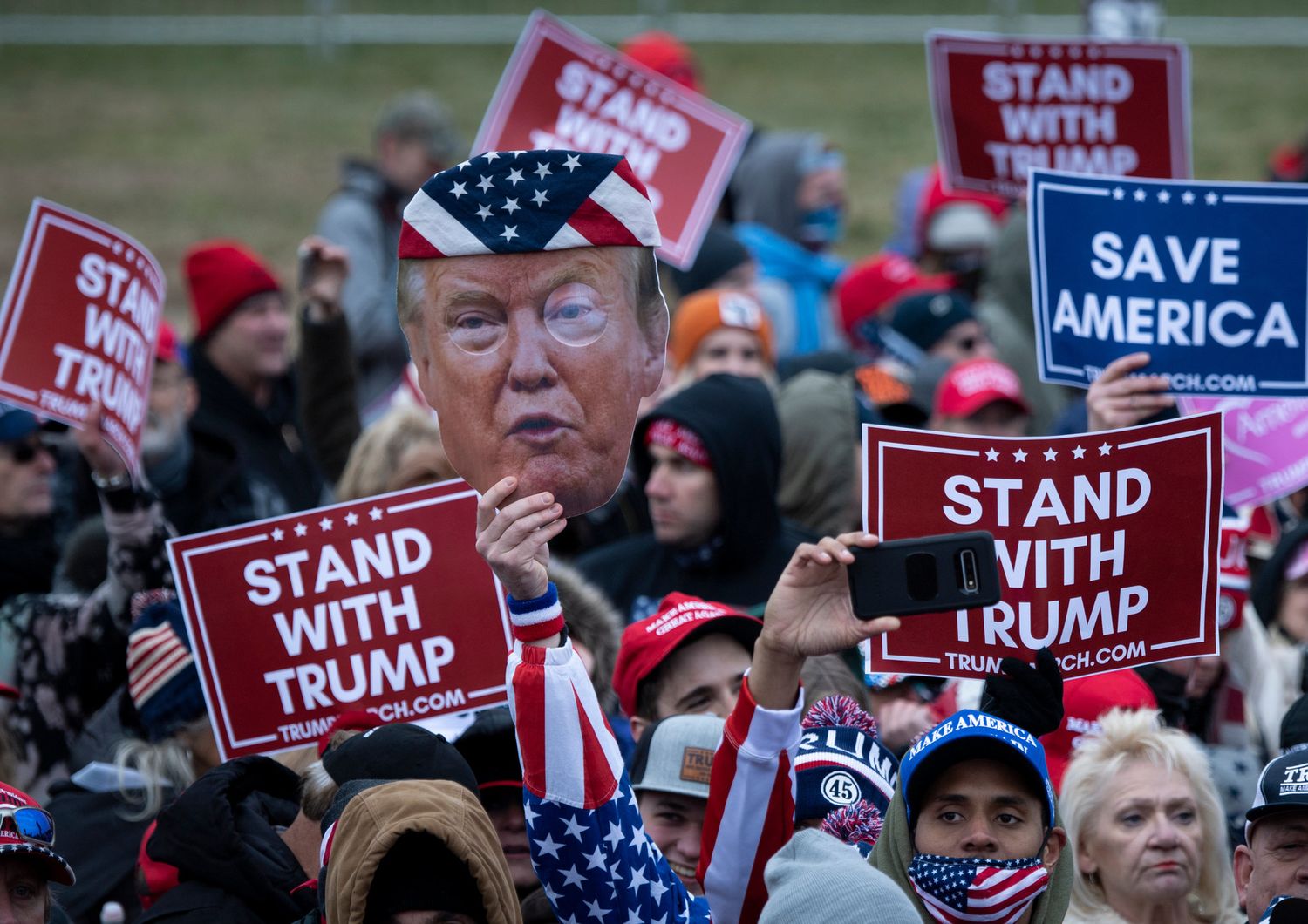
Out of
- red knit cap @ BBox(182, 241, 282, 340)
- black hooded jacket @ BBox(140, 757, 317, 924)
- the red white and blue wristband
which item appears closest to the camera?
the red white and blue wristband

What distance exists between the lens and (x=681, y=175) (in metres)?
7.60

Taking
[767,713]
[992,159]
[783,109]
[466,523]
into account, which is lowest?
[767,713]

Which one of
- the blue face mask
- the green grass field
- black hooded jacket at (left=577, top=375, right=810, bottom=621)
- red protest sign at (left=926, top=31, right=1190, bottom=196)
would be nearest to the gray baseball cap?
black hooded jacket at (left=577, top=375, right=810, bottom=621)

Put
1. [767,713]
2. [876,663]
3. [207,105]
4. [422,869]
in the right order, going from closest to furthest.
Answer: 1. [422,869]
2. [767,713]
3. [876,663]
4. [207,105]

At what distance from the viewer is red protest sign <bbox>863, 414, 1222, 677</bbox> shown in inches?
171

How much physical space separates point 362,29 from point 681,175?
1221cm

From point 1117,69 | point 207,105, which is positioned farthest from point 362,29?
point 1117,69

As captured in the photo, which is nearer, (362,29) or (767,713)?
(767,713)

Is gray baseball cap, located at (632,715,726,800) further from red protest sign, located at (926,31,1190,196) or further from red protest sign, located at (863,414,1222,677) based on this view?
red protest sign, located at (926,31,1190,196)

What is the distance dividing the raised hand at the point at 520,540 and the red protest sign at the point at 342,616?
1219 millimetres

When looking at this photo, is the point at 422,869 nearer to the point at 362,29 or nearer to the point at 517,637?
the point at 517,637

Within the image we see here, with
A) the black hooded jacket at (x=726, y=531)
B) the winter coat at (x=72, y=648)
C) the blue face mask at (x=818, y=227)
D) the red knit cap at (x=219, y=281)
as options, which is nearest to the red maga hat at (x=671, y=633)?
the black hooded jacket at (x=726, y=531)

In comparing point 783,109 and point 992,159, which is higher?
point 783,109

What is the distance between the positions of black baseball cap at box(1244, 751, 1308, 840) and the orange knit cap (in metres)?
3.92
